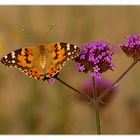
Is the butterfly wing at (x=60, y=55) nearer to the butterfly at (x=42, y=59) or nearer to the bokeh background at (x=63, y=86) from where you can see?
the butterfly at (x=42, y=59)

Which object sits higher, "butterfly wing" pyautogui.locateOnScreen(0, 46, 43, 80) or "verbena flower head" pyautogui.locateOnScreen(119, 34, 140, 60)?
"verbena flower head" pyautogui.locateOnScreen(119, 34, 140, 60)

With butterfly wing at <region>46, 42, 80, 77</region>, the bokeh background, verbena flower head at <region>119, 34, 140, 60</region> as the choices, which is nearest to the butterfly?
butterfly wing at <region>46, 42, 80, 77</region>

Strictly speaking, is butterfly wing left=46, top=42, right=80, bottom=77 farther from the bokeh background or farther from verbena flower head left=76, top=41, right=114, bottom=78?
the bokeh background

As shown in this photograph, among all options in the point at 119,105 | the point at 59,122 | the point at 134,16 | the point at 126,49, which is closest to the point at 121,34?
the point at 134,16

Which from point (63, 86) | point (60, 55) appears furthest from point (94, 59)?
point (63, 86)

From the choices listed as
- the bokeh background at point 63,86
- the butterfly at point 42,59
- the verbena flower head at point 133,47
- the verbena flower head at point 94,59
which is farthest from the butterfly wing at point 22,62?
the bokeh background at point 63,86
